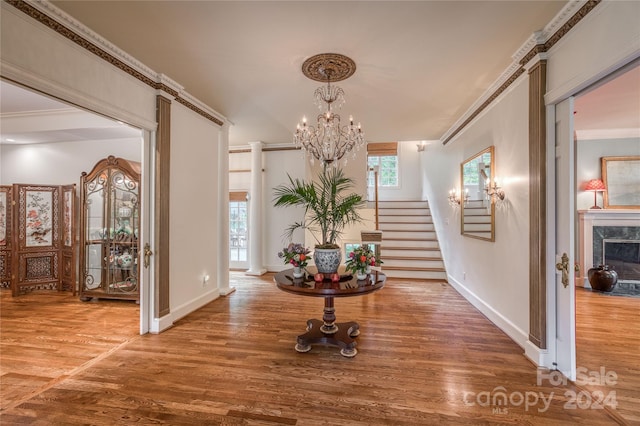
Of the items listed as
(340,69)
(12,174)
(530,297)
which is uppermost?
(340,69)

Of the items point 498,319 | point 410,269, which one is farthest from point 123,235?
point 498,319

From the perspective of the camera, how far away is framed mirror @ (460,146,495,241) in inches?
135

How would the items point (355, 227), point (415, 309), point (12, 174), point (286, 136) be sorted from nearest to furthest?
point (415, 309), point (12, 174), point (286, 136), point (355, 227)

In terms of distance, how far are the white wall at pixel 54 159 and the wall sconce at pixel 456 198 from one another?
546cm

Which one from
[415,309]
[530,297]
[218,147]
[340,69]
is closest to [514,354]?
[530,297]

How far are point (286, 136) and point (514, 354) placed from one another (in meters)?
4.80

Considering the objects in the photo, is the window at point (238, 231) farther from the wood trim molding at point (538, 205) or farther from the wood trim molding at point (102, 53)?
the wood trim molding at point (538, 205)

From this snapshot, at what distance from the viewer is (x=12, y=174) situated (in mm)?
4930

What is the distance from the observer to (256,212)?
19.6 feet

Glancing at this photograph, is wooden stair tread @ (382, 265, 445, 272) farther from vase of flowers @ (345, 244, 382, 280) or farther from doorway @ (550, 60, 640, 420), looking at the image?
vase of flowers @ (345, 244, 382, 280)

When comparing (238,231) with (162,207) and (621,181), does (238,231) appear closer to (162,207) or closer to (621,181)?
(162,207)

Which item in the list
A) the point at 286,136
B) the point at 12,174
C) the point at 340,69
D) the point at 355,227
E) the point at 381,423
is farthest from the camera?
the point at 355,227

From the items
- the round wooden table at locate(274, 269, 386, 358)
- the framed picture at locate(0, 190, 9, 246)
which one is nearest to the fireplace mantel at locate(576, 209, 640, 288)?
the round wooden table at locate(274, 269, 386, 358)

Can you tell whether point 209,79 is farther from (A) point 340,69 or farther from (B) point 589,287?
(B) point 589,287
